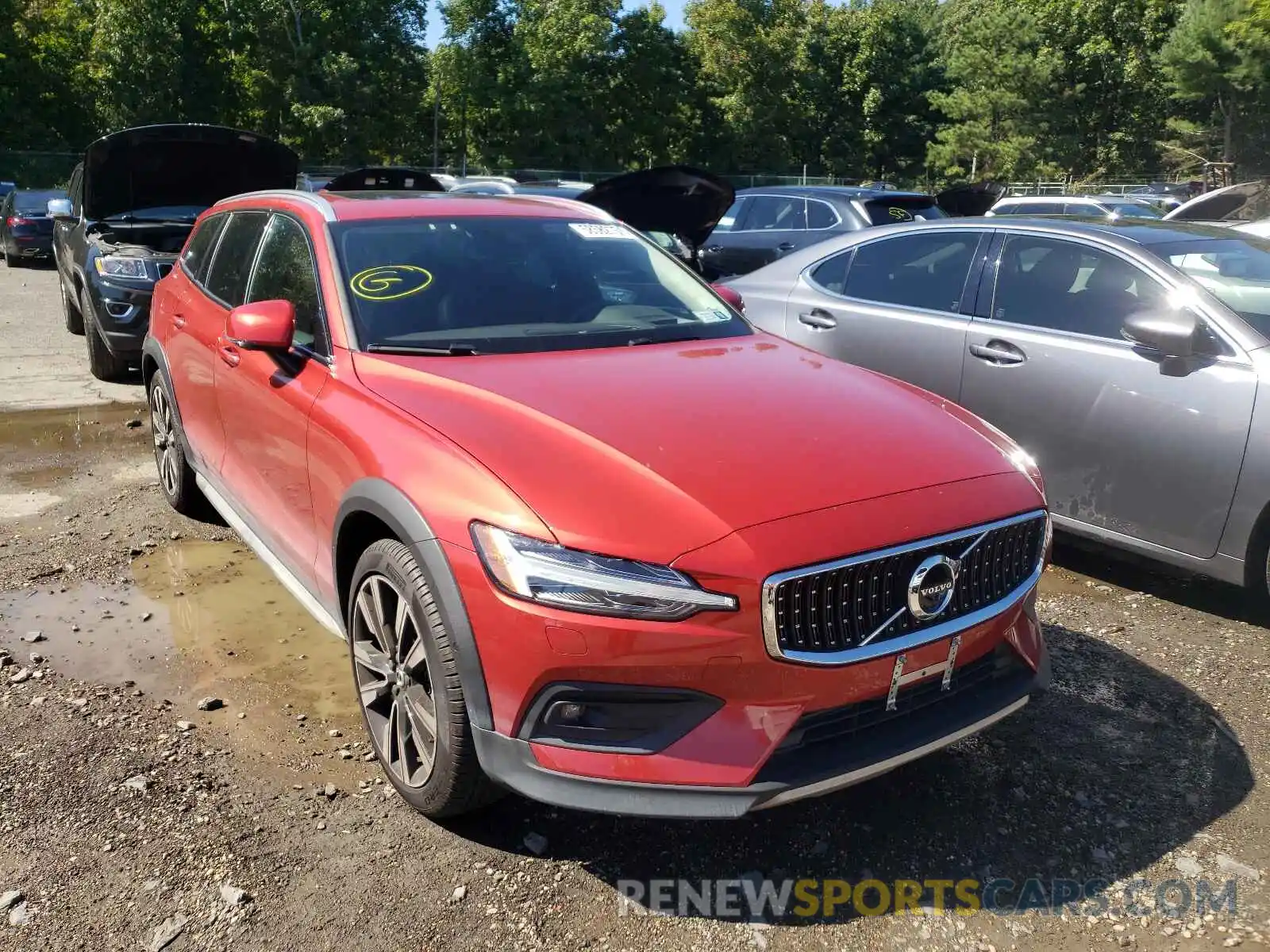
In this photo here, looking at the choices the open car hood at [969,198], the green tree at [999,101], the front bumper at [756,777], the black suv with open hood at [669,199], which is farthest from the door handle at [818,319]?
the green tree at [999,101]

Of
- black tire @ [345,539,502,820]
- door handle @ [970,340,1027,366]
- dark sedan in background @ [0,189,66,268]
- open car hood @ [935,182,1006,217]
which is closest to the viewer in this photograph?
black tire @ [345,539,502,820]

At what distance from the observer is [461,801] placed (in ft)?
9.02

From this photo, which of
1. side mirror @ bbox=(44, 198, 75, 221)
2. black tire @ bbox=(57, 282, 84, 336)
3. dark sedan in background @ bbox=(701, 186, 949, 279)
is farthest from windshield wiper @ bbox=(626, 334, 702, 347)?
black tire @ bbox=(57, 282, 84, 336)

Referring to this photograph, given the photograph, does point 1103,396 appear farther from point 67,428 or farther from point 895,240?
point 67,428

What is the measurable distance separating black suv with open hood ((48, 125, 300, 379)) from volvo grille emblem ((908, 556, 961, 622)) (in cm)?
721

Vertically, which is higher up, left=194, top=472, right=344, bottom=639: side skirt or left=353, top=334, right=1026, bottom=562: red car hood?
left=353, top=334, right=1026, bottom=562: red car hood

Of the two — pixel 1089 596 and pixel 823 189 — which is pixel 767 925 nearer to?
pixel 1089 596

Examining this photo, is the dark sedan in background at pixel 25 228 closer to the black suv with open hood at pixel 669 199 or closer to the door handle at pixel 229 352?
the black suv with open hood at pixel 669 199

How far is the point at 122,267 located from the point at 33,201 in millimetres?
14575

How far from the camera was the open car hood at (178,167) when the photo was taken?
28.1 feet

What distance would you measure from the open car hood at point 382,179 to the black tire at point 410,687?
6.00 m

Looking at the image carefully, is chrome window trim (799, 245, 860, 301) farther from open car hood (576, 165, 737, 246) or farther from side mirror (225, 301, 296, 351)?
side mirror (225, 301, 296, 351)

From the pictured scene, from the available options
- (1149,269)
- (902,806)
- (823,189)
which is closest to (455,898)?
(902,806)

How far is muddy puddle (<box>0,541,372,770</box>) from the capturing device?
140 inches
